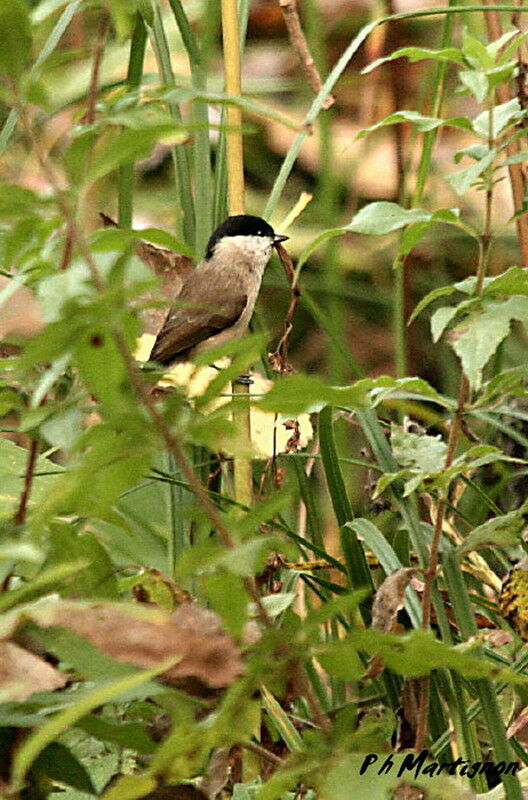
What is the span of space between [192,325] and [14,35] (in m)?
1.86

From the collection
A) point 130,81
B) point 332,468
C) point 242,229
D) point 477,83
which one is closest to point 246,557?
point 477,83

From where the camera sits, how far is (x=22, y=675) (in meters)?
0.58

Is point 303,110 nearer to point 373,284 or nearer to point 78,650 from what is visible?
point 373,284

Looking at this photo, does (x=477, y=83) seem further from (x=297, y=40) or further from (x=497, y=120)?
(x=297, y=40)

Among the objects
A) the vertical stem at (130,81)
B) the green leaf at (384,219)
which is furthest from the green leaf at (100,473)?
the vertical stem at (130,81)

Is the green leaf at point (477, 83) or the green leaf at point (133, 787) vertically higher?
the green leaf at point (477, 83)

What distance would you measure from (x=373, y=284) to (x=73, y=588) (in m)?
2.77

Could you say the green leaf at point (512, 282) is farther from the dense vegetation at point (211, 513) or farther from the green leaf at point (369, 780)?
the green leaf at point (369, 780)

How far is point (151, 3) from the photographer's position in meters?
0.86

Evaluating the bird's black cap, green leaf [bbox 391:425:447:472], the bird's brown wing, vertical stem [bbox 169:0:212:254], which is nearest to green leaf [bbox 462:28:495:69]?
green leaf [bbox 391:425:447:472]

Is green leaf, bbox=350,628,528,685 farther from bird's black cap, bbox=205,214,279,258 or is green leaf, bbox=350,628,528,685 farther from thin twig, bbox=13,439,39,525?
bird's black cap, bbox=205,214,279,258

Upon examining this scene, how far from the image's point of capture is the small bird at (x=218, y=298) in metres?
2.41

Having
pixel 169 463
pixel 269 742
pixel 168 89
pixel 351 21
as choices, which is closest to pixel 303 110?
pixel 351 21

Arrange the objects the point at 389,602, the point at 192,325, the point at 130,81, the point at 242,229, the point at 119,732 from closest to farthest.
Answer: the point at 119,732 → the point at 389,602 → the point at 130,81 → the point at 242,229 → the point at 192,325
